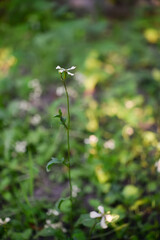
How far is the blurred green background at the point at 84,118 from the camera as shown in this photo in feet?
6.37

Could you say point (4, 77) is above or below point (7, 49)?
below

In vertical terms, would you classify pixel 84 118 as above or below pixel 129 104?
below

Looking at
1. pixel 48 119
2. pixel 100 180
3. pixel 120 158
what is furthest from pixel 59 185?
pixel 48 119

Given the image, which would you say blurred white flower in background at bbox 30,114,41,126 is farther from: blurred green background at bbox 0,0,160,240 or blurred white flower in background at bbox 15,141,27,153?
blurred white flower in background at bbox 15,141,27,153

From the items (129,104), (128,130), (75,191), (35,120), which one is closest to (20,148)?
(35,120)

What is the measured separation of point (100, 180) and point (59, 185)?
0.42m

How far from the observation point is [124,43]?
4047mm

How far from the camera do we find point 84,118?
8.59 ft

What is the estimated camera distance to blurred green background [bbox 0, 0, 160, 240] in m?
1.94

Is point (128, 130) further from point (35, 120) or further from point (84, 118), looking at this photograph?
point (35, 120)

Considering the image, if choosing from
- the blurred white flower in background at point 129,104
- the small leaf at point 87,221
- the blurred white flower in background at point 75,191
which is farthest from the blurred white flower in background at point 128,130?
the small leaf at point 87,221

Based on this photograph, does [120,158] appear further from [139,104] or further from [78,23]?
[78,23]

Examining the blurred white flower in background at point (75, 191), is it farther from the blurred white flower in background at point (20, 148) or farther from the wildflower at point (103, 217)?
the blurred white flower in background at point (20, 148)

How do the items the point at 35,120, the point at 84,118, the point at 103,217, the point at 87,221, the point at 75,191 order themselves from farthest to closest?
1. the point at 35,120
2. the point at 84,118
3. the point at 75,191
4. the point at 87,221
5. the point at 103,217
